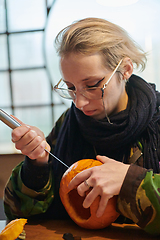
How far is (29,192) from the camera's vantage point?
830 mm

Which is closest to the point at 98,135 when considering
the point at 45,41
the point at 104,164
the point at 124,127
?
the point at 124,127

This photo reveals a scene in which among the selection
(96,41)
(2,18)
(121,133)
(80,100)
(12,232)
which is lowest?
(12,232)

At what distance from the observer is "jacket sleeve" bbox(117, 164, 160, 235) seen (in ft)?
1.96

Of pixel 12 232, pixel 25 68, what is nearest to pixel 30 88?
pixel 25 68

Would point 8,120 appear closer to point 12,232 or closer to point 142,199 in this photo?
point 12,232

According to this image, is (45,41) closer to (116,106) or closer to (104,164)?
(116,106)

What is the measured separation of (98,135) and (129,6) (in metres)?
0.54

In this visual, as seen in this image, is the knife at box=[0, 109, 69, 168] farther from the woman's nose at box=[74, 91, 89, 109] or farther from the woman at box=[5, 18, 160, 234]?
the woman's nose at box=[74, 91, 89, 109]

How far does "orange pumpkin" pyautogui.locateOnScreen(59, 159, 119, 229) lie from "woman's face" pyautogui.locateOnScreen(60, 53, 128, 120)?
0.68 ft

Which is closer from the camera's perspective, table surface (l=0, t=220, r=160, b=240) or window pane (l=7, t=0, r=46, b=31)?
table surface (l=0, t=220, r=160, b=240)

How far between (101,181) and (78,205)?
0.16 m

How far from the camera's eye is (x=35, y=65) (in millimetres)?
2184

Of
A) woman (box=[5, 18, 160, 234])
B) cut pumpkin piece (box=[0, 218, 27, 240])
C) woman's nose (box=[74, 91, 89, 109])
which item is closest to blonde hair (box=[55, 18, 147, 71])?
woman (box=[5, 18, 160, 234])

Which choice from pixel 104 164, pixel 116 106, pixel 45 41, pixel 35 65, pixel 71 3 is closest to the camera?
pixel 104 164
